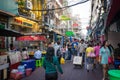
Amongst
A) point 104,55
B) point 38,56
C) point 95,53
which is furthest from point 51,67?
point 38,56

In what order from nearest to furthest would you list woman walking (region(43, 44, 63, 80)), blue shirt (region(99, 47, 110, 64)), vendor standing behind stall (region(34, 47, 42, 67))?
woman walking (region(43, 44, 63, 80))
blue shirt (region(99, 47, 110, 64))
vendor standing behind stall (region(34, 47, 42, 67))

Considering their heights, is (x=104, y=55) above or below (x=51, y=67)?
above

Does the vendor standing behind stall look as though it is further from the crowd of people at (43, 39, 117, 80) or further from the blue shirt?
the blue shirt

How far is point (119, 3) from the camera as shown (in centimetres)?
764

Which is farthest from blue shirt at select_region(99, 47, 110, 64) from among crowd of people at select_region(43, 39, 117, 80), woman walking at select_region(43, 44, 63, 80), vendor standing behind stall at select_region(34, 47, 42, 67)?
vendor standing behind stall at select_region(34, 47, 42, 67)

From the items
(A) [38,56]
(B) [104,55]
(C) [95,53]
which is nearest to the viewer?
(B) [104,55]

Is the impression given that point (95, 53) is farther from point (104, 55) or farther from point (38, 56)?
point (38, 56)

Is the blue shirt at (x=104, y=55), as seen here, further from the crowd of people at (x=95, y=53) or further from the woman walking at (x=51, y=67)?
the woman walking at (x=51, y=67)

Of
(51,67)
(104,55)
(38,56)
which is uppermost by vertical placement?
(104,55)

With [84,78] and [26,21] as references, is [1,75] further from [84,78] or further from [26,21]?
[26,21]

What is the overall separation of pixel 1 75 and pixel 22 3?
41.3 feet

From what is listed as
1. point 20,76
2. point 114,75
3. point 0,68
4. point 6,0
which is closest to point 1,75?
point 0,68

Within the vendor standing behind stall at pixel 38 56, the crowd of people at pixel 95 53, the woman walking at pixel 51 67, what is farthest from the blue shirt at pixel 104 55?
the vendor standing behind stall at pixel 38 56

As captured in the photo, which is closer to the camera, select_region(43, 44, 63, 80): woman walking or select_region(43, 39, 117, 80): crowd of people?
select_region(43, 44, 63, 80): woman walking
